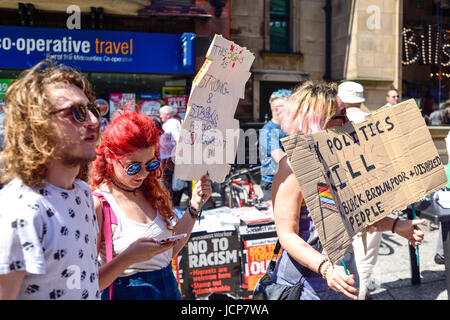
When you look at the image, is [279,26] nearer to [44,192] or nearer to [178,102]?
[178,102]

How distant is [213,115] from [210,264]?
80.7 inches

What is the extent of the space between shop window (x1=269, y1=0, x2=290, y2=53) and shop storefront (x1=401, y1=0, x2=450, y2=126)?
3176mm

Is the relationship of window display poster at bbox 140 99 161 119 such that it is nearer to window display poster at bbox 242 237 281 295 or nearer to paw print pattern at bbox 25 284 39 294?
window display poster at bbox 242 237 281 295

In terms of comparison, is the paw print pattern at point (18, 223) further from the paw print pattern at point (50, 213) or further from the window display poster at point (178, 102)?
the window display poster at point (178, 102)

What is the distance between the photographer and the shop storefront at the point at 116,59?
9.04 m

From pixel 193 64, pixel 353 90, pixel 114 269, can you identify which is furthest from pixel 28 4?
pixel 114 269

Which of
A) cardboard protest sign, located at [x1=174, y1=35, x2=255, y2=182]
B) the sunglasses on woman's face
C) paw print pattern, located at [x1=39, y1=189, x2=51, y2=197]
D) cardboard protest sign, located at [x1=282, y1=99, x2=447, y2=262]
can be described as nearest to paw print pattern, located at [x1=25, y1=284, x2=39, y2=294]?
paw print pattern, located at [x1=39, y1=189, x2=51, y2=197]

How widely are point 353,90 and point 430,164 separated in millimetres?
2485

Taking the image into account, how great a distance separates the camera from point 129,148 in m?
1.97

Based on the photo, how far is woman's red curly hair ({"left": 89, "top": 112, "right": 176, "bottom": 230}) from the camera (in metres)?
1.97

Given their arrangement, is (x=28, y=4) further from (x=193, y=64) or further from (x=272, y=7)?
(x=272, y=7)

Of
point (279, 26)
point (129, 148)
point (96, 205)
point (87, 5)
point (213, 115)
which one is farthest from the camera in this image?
point (279, 26)

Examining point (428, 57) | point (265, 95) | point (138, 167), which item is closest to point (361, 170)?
point (138, 167)

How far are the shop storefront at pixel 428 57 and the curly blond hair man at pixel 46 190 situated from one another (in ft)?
37.6
